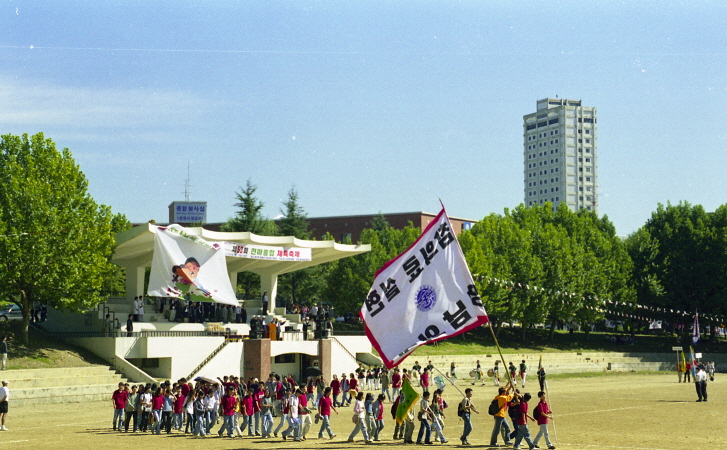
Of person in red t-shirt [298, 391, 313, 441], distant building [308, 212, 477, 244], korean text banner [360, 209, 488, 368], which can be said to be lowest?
person in red t-shirt [298, 391, 313, 441]

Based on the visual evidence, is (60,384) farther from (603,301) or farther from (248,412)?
(603,301)

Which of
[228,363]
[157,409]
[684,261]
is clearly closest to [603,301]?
[684,261]

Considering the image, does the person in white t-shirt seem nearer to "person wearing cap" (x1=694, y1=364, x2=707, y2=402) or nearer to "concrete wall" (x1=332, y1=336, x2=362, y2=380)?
"person wearing cap" (x1=694, y1=364, x2=707, y2=402)

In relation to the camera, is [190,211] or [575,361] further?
[190,211]

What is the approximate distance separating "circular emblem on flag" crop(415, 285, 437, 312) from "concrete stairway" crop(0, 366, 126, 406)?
869 inches

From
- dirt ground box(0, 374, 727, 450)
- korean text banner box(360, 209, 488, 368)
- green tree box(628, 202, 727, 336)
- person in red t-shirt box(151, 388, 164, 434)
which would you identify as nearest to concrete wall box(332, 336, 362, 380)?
dirt ground box(0, 374, 727, 450)

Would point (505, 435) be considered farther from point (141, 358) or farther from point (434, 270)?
point (141, 358)

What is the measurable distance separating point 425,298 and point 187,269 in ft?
80.3

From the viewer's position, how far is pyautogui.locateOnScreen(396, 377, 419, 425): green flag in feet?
77.8

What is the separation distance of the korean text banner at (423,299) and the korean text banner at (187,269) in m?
22.3

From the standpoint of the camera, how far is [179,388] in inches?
1126

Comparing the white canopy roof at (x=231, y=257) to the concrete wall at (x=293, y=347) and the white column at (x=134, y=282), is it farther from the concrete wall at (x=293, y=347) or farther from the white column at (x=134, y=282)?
the concrete wall at (x=293, y=347)

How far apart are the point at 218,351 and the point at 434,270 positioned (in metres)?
25.8

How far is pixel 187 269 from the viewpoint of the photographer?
141 feet
